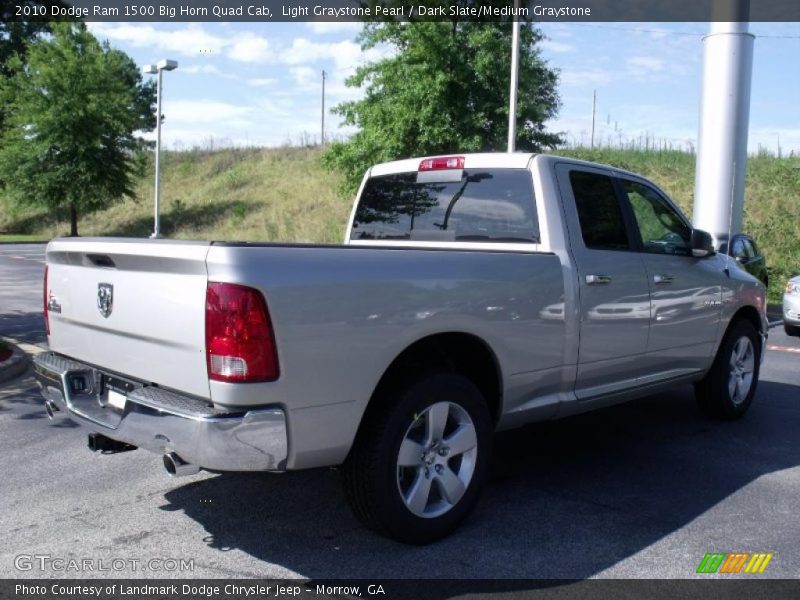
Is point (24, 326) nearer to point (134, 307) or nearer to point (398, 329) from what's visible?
point (134, 307)

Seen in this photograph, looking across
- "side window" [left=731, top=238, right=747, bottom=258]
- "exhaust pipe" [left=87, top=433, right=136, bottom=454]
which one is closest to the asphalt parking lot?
"exhaust pipe" [left=87, top=433, right=136, bottom=454]

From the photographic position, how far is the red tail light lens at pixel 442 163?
510cm

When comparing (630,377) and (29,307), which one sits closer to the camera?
(630,377)

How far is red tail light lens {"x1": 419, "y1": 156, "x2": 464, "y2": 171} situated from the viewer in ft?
16.7

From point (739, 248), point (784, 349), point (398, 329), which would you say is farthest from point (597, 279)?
point (739, 248)

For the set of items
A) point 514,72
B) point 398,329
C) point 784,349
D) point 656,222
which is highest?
point 514,72

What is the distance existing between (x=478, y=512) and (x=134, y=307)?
6.96 ft

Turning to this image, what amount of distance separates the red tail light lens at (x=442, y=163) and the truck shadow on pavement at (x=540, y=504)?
1.99 metres

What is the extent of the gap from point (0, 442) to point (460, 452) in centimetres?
345

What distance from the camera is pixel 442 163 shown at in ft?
16.9

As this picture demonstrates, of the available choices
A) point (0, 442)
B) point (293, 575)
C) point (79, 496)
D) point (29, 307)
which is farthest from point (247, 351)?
point (29, 307)

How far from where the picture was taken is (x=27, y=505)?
168 inches

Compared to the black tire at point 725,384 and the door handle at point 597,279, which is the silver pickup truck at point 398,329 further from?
the black tire at point 725,384

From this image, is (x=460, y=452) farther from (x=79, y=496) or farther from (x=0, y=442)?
(x=0, y=442)
